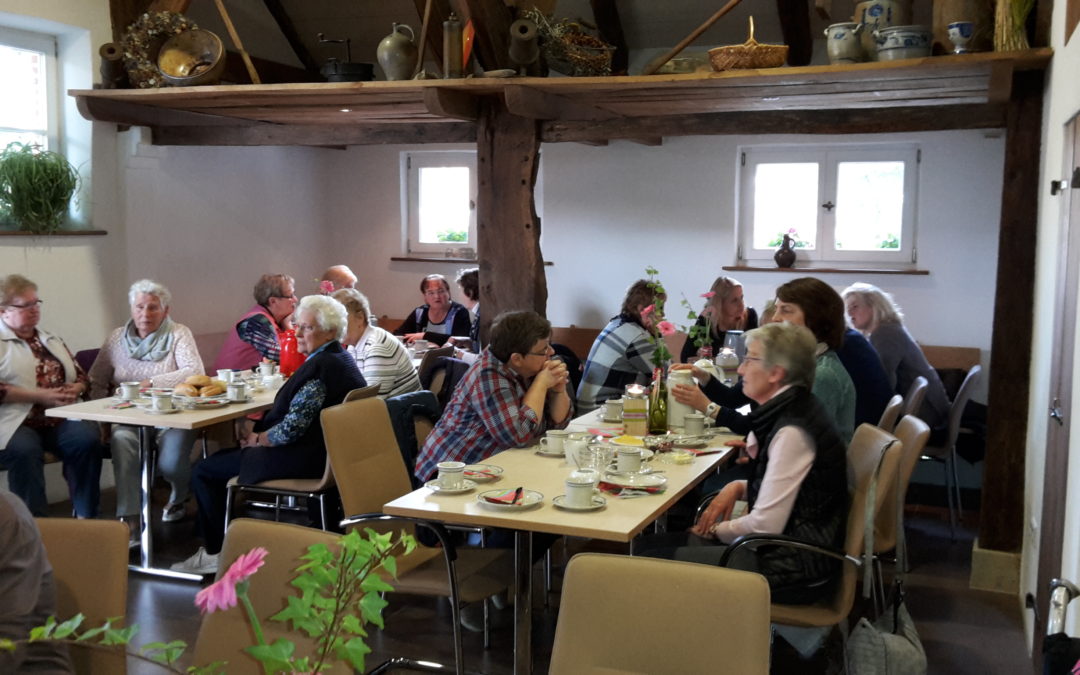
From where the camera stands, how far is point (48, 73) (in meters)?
6.29

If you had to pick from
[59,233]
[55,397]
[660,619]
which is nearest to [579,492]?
[660,619]

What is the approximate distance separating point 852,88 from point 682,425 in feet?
5.57

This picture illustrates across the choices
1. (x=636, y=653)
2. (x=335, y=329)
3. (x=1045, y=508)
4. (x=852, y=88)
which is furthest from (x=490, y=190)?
(x=636, y=653)

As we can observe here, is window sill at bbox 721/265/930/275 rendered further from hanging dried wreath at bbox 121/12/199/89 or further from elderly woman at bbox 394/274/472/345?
hanging dried wreath at bbox 121/12/199/89

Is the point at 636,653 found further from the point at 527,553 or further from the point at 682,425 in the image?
the point at 682,425

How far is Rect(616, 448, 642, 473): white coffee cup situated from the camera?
3.42m

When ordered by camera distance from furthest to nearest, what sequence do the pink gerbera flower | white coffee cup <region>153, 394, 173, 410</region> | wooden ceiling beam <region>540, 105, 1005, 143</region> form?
wooden ceiling beam <region>540, 105, 1005, 143</region>, white coffee cup <region>153, 394, 173, 410</region>, the pink gerbera flower

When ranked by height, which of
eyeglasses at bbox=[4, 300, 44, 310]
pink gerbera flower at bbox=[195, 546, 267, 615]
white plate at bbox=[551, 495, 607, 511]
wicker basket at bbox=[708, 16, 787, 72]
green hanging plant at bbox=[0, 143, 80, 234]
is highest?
wicker basket at bbox=[708, 16, 787, 72]

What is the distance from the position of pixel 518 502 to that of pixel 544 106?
8.68ft

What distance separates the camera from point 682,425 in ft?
13.9

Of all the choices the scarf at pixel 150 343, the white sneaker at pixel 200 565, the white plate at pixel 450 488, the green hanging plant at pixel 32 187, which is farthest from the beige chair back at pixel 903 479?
the green hanging plant at pixel 32 187

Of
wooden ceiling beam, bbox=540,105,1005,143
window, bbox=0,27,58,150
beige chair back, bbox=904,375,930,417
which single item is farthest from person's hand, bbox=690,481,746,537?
window, bbox=0,27,58,150

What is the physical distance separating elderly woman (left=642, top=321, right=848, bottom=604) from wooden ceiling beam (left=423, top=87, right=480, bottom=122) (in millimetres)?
2473

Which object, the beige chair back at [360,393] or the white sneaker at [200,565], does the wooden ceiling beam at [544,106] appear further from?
the white sneaker at [200,565]
